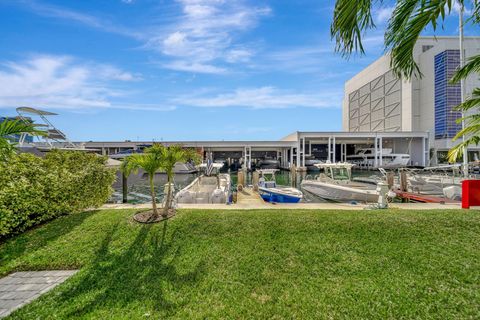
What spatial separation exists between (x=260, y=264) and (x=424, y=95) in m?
64.7

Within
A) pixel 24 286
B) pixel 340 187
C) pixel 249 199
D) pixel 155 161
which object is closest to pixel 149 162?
pixel 155 161

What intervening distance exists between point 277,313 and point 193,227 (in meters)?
3.52

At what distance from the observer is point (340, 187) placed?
17.0m

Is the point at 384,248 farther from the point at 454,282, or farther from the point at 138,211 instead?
the point at 138,211

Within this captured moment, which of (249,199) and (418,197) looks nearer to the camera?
(249,199)

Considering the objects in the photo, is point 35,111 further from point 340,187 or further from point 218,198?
point 340,187

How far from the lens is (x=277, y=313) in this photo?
3307 mm

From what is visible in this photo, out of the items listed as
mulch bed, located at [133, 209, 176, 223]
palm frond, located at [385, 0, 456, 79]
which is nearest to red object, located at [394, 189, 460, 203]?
palm frond, located at [385, 0, 456, 79]

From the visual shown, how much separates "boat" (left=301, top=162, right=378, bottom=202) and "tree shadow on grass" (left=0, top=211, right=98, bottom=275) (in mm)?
15534

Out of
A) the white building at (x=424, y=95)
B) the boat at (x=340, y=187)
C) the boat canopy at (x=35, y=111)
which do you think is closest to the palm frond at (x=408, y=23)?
the boat at (x=340, y=187)

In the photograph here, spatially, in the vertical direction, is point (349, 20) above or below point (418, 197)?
above

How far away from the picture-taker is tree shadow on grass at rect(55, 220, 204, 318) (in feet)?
11.8

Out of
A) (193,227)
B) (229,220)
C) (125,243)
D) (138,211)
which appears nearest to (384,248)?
(229,220)

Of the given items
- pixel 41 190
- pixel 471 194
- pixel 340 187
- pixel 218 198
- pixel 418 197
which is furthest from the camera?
pixel 340 187
